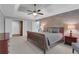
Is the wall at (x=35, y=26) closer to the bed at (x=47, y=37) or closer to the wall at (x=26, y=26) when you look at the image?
the wall at (x=26, y=26)

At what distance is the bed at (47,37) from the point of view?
12.7 feet

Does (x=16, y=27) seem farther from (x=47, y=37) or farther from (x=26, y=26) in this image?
(x=47, y=37)

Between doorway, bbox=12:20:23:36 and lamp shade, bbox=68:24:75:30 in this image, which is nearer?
lamp shade, bbox=68:24:75:30

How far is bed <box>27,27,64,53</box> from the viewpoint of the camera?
152 inches

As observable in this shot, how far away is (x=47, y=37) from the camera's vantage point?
396 cm

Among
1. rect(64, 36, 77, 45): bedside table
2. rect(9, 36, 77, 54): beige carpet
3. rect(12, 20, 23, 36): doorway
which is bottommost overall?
rect(9, 36, 77, 54): beige carpet

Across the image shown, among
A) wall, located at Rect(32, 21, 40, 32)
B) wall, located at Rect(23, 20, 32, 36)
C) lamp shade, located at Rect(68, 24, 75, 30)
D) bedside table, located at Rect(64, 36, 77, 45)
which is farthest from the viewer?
wall, located at Rect(23, 20, 32, 36)

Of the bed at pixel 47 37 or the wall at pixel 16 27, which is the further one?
the wall at pixel 16 27

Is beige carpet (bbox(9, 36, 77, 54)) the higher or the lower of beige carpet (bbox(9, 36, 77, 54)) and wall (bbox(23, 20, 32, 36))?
the lower

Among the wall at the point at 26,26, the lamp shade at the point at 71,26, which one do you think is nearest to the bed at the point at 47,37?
the lamp shade at the point at 71,26

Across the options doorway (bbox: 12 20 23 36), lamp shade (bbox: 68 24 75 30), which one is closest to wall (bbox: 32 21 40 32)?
doorway (bbox: 12 20 23 36)

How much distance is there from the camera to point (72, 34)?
18.1 ft

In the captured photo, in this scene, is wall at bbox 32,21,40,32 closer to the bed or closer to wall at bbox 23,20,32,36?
wall at bbox 23,20,32,36
